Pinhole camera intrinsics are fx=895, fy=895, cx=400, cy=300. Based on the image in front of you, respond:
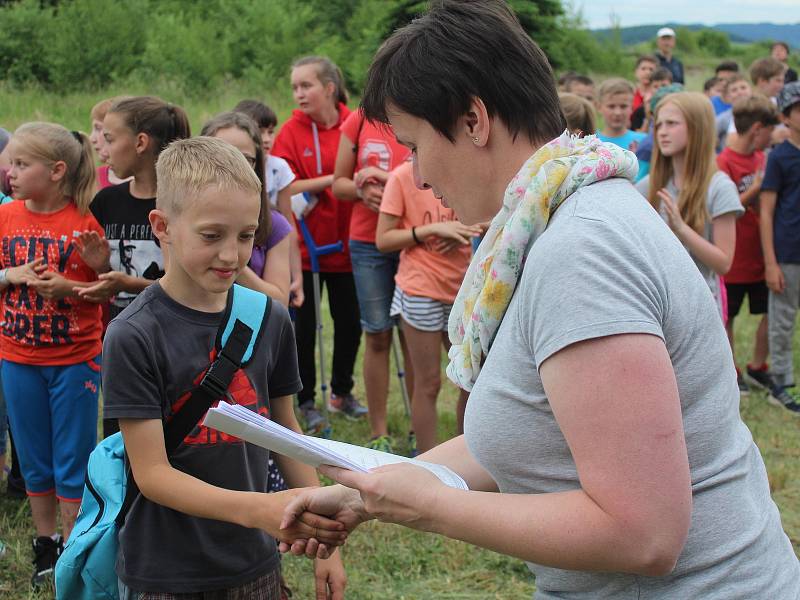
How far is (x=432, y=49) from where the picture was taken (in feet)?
4.99

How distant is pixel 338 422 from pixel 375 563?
6.30ft

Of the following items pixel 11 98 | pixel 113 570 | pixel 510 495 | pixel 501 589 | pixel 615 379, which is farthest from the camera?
pixel 11 98

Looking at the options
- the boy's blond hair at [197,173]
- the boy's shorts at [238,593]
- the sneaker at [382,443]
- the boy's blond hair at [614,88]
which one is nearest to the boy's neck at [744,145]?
the boy's blond hair at [614,88]

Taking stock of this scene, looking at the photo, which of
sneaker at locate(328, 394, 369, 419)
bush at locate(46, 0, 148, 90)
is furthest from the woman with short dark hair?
bush at locate(46, 0, 148, 90)

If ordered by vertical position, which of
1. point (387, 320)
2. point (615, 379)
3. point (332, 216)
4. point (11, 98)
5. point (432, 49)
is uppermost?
point (432, 49)

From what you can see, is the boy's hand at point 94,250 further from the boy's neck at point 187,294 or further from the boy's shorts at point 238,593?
the boy's shorts at point 238,593

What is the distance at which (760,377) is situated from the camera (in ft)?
22.2

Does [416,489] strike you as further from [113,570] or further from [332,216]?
[332,216]

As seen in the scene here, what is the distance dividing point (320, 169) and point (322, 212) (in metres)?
0.30

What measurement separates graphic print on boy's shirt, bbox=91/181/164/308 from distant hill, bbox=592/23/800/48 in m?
27.3

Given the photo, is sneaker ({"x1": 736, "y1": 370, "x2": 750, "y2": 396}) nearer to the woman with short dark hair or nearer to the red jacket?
the red jacket

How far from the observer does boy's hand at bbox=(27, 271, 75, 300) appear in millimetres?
3639

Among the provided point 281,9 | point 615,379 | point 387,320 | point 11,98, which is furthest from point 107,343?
point 281,9

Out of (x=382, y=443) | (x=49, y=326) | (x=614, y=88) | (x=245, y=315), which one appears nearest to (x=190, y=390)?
(x=245, y=315)
